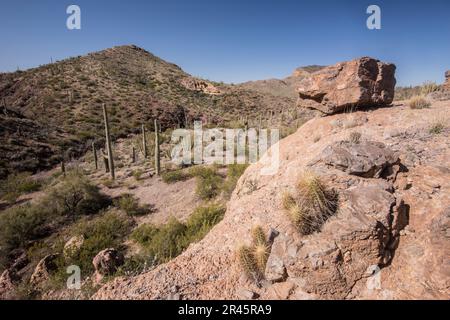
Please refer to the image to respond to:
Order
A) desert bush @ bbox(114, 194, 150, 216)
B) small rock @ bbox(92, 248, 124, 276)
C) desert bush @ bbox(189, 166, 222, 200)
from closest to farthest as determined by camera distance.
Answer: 1. small rock @ bbox(92, 248, 124, 276)
2. desert bush @ bbox(114, 194, 150, 216)
3. desert bush @ bbox(189, 166, 222, 200)

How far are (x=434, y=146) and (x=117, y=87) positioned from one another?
3333 cm

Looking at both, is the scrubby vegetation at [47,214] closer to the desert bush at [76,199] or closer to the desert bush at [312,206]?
the desert bush at [76,199]

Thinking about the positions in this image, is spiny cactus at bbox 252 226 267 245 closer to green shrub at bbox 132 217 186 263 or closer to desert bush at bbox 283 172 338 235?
desert bush at bbox 283 172 338 235

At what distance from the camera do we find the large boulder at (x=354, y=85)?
21.2ft

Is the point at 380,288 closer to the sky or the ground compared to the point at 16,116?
closer to the ground

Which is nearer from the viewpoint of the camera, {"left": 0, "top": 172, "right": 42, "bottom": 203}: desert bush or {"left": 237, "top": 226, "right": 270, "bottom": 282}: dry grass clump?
{"left": 237, "top": 226, "right": 270, "bottom": 282}: dry grass clump

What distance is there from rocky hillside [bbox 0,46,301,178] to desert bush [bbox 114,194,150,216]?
10213 millimetres

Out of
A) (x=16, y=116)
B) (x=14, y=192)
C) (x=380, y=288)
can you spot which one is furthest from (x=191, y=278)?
(x=16, y=116)

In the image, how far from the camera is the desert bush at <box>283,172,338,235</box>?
359 cm

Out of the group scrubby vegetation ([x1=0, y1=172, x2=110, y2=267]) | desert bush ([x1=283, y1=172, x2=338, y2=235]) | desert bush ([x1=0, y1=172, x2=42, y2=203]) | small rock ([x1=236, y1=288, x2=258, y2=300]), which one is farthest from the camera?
desert bush ([x1=0, y1=172, x2=42, y2=203])

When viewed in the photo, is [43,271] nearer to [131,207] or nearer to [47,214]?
[131,207]

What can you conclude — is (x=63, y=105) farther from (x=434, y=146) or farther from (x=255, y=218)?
(x=434, y=146)

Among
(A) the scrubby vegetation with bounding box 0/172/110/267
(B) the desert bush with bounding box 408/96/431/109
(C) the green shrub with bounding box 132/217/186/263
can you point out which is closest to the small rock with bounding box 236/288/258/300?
(C) the green shrub with bounding box 132/217/186/263
